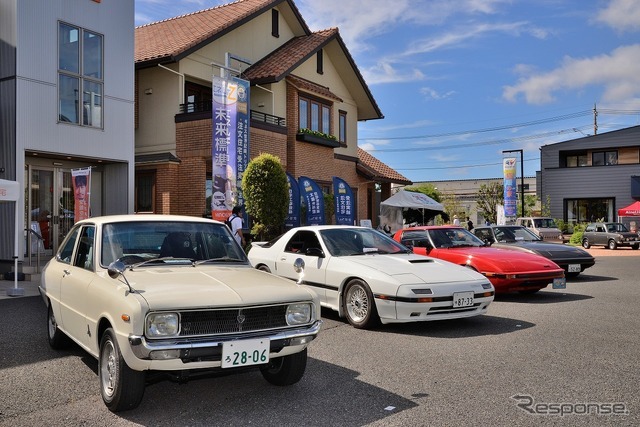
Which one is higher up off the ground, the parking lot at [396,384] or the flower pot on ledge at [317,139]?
the flower pot on ledge at [317,139]

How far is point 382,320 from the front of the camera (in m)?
6.90

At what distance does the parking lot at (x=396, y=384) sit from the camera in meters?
4.02

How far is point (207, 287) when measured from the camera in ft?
13.9

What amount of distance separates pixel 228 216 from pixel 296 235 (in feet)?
20.0

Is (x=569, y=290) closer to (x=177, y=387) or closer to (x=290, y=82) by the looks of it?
(x=177, y=387)

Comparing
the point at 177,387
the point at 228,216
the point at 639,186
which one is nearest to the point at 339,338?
the point at 177,387

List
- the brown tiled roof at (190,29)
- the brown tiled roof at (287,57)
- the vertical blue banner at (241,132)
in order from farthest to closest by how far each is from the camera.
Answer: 1. the brown tiled roof at (287,57)
2. the brown tiled roof at (190,29)
3. the vertical blue banner at (241,132)

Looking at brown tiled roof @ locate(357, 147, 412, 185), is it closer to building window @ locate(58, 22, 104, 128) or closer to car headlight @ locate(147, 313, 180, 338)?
building window @ locate(58, 22, 104, 128)

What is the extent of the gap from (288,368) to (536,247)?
9.04 metres

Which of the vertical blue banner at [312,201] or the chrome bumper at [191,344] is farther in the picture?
the vertical blue banner at [312,201]

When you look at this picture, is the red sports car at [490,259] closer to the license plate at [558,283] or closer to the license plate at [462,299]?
the license plate at [558,283]

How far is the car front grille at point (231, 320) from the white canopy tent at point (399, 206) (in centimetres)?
1913

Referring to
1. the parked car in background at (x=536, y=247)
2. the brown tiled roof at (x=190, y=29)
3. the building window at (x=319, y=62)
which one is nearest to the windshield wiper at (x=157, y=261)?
the parked car in background at (x=536, y=247)

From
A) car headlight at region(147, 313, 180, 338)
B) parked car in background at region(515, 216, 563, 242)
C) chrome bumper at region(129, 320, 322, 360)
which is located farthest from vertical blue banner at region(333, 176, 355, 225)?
car headlight at region(147, 313, 180, 338)
